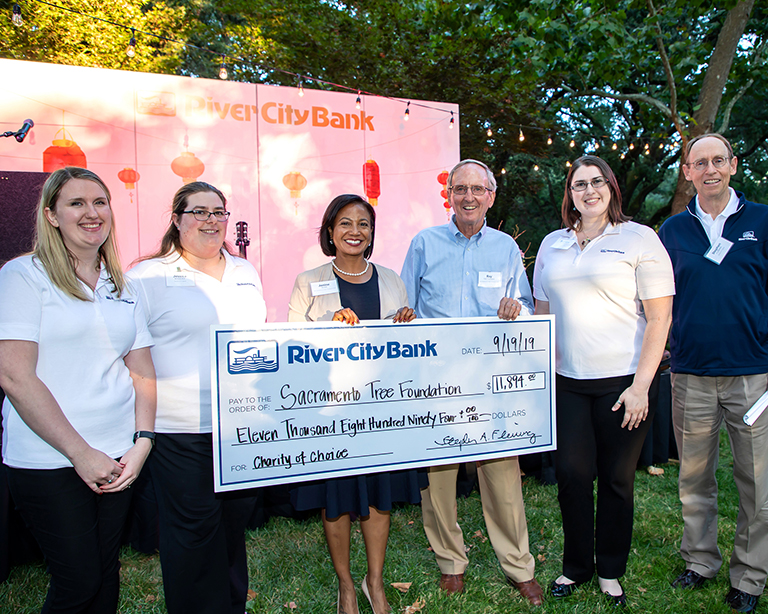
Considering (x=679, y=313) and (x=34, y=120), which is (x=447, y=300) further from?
(x=34, y=120)

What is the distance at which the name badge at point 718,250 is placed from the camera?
2.60m

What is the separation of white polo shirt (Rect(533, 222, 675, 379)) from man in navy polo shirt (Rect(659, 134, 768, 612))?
0.41 m

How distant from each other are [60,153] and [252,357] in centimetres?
441

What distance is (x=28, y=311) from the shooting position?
1660 millimetres

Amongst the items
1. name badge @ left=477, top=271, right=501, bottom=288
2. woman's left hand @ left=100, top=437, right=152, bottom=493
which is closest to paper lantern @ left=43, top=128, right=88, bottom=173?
woman's left hand @ left=100, top=437, right=152, bottom=493

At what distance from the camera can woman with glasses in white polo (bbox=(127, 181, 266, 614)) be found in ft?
6.72

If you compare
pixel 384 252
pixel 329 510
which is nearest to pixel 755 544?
pixel 329 510

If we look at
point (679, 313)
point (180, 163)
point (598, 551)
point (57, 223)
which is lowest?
point (598, 551)

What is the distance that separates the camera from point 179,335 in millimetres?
2047

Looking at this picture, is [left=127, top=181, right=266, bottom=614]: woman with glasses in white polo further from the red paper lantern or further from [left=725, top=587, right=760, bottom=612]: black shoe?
the red paper lantern

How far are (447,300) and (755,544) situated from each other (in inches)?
76.6

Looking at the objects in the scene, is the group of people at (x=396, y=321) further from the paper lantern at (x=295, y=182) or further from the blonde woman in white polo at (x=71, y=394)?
the paper lantern at (x=295, y=182)

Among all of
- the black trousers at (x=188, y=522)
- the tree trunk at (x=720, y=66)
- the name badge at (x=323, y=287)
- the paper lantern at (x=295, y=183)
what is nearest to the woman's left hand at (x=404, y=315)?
the name badge at (x=323, y=287)

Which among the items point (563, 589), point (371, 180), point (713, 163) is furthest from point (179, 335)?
point (371, 180)
